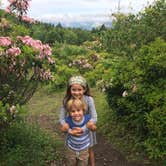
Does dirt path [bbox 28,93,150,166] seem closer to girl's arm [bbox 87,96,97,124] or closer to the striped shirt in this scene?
the striped shirt

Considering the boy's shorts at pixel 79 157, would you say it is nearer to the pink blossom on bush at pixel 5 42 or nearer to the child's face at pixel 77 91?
the child's face at pixel 77 91

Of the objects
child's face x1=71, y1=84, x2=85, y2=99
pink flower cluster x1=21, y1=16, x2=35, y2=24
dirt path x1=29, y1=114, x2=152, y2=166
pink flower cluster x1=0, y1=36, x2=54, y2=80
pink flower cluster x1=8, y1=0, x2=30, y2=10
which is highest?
pink flower cluster x1=8, y1=0, x2=30, y2=10

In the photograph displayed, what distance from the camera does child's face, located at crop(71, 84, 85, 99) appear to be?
5.01m

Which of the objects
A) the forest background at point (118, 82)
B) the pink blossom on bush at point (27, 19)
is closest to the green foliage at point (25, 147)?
the forest background at point (118, 82)

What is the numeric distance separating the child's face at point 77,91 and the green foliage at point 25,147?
1.43 meters

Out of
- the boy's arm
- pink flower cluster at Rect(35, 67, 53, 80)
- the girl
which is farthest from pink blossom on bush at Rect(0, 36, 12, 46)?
the boy's arm

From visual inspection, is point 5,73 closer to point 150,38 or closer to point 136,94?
point 136,94

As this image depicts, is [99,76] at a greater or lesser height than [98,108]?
greater

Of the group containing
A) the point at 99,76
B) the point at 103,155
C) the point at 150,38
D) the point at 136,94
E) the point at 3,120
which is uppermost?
the point at 150,38

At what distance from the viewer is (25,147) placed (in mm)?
6266

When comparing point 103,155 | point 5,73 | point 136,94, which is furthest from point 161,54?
point 5,73

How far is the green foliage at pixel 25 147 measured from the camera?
6.00m

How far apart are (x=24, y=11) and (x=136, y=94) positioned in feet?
7.93

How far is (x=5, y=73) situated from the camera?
19.2ft
